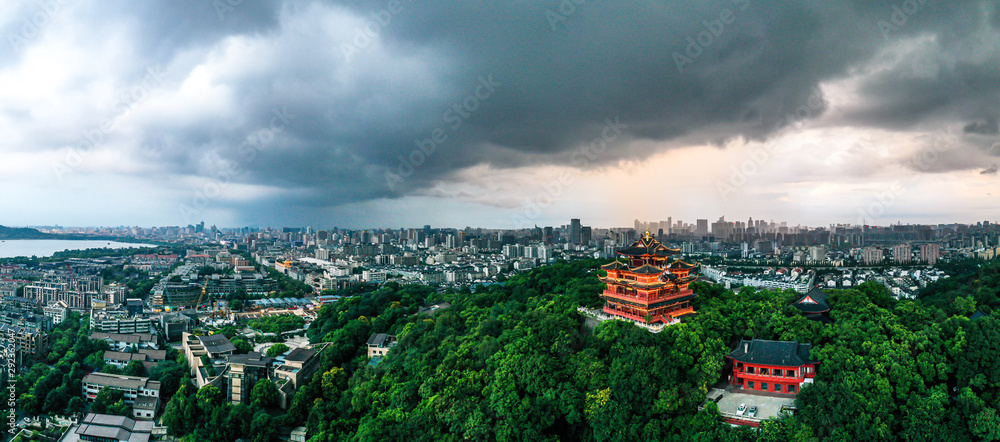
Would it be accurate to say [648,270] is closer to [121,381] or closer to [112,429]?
[112,429]

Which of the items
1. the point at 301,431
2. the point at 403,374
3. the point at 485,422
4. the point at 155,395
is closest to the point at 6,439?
the point at 155,395

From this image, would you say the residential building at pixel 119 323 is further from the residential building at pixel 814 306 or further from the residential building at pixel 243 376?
the residential building at pixel 814 306

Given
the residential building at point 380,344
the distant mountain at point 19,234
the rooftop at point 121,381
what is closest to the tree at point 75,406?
the rooftop at point 121,381

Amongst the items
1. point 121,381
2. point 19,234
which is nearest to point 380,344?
point 121,381

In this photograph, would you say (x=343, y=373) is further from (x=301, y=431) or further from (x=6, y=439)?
(x=6, y=439)

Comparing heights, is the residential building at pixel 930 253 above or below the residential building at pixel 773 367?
above

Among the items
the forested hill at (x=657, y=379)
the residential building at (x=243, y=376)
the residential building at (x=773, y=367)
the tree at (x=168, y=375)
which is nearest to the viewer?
the forested hill at (x=657, y=379)
